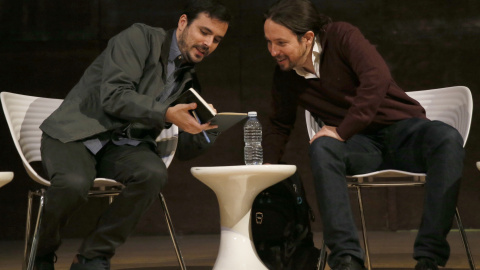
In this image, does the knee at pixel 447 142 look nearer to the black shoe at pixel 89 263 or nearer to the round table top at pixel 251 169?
the round table top at pixel 251 169

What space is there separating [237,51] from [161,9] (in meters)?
0.64

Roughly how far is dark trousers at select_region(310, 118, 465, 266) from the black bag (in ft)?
1.07

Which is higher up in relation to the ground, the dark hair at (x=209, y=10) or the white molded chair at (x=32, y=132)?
the dark hair at (x=209, y=10)

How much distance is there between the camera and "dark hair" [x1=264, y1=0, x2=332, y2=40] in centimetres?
286

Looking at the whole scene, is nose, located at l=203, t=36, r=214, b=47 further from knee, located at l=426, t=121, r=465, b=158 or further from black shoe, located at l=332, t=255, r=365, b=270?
black shoe, located at l=332, t=255, r=365, b=270

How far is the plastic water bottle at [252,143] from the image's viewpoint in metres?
3.18

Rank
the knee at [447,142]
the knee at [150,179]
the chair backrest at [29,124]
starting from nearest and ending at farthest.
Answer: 1. the knee at [447,142]
2. the knee at [150,179]
3. the chair backrest at [29,124]

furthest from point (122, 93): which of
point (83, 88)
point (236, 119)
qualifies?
point (236, 119)

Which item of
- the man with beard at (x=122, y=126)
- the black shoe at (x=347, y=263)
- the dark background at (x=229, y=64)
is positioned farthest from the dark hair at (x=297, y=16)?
the dark background at (x=229, y=64)

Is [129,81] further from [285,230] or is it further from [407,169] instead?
[407,169]

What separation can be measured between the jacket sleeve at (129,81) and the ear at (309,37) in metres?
0.70

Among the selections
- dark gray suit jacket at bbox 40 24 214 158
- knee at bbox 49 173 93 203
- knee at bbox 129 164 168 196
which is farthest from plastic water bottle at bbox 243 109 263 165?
knee at bbox 49 173 93 203

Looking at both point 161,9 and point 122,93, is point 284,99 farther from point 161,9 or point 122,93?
point 161,9

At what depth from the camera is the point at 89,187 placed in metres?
2.55
